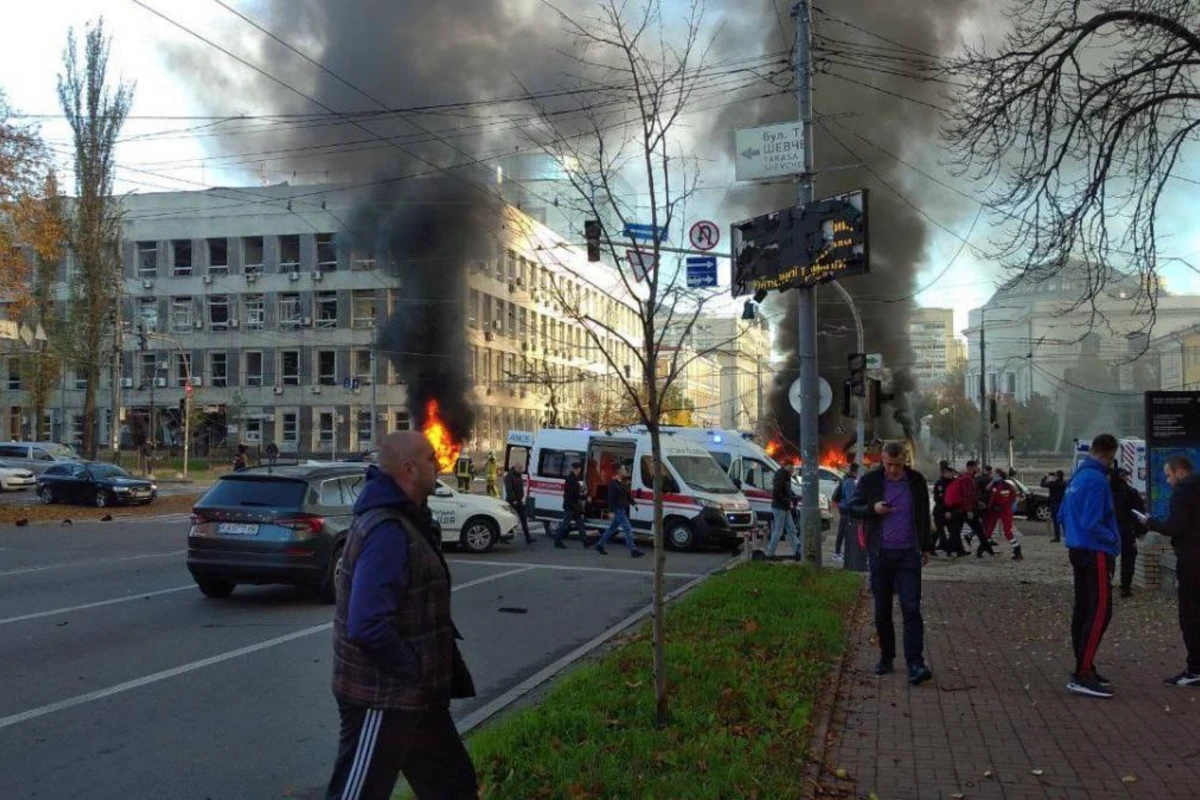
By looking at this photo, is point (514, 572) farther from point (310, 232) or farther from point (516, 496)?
point (310, 232)

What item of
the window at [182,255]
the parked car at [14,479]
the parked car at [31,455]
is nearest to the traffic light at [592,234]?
the parked car at [14,479]

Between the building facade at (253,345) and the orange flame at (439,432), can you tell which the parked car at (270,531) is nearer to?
the orange flame at (439,432)

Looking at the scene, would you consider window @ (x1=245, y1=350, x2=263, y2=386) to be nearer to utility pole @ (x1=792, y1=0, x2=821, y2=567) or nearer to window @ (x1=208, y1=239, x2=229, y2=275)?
window @ (x1=208, y1=239, x2=229, y2=275)

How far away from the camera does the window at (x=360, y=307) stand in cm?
5577

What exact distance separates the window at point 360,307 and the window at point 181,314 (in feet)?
34.7

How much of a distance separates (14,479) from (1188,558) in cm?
3627

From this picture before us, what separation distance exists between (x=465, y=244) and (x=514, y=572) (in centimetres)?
1494

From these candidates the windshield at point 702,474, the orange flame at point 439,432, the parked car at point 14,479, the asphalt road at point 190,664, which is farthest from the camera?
the parked car at point 14,479

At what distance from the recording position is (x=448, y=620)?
3309 millimetres

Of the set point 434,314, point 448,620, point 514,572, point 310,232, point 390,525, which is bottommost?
point 514,572

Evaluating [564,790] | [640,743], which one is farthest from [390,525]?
[640,743]

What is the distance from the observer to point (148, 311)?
2347 inches

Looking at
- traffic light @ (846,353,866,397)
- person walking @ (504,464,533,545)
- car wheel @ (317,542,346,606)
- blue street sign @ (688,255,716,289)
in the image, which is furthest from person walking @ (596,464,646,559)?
car wheel @ (317,542,346,606)

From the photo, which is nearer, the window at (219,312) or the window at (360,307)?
the window at (360,307)
